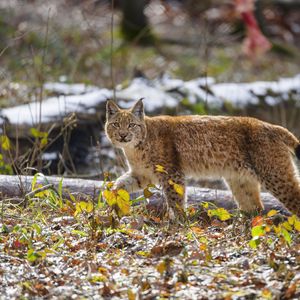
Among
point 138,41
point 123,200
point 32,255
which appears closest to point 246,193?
point 123,200

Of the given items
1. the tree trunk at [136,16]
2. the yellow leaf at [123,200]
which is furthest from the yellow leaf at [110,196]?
the tree trunk at [136,16]

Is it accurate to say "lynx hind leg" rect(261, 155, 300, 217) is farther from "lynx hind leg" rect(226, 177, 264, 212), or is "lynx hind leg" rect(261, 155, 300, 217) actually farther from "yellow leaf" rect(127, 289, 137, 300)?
"yellow leaf" rect(127, 289, 137, 300)

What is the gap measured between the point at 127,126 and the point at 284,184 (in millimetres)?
1395

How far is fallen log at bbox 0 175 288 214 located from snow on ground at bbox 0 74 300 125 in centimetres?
135

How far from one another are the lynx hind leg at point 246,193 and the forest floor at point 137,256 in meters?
0.89

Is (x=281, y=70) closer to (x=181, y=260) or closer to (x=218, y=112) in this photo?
(x=218, y=112)

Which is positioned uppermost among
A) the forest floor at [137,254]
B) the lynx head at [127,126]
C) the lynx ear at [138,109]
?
the lynx ear at [138,109]

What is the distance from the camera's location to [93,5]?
16781 mm

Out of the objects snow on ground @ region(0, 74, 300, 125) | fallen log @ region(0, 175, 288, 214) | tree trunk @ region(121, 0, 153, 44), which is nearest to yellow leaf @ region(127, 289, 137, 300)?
fallen log @ region(0, 175, 288, 214)

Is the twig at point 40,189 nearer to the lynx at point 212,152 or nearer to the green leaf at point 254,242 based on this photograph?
the lynx at point 212,152

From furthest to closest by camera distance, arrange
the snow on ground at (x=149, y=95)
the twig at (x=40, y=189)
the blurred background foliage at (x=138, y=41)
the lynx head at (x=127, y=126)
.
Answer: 1. the blurred background foliage at (x=138, y=41)
2. the snow on ground at (x=149, y=95)
3. the lynx head at (x=127, y=126)
4. the twig at (x=40, y=189)

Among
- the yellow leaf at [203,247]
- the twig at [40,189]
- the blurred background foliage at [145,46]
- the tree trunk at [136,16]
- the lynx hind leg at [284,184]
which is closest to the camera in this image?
the yellow leaf at [203,247]

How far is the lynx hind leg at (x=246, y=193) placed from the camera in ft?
22.2

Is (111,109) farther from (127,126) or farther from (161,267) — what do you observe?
(161,267)
